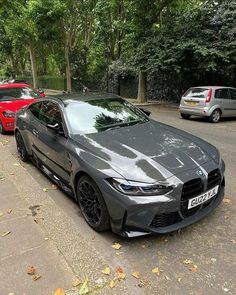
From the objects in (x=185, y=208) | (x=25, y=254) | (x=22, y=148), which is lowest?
(x=25, y=254)

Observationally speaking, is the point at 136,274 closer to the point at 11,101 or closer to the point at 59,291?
the point at 59,291

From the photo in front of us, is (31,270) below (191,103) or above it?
below

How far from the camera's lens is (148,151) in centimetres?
371

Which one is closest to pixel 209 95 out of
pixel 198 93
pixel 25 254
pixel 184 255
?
pixel 198 93

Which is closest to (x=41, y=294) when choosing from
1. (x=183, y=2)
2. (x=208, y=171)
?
(x=208, y=171)

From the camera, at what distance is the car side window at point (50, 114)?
15.7ft

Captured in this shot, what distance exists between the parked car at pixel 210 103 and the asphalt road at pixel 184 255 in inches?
323

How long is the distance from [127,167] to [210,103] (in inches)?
378

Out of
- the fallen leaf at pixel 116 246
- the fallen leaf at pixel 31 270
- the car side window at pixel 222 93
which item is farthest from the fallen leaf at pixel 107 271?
the car side window at pixel 222 93

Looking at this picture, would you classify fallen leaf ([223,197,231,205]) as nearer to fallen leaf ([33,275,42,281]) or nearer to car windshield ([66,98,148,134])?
car windshield ([66,98,148,134])

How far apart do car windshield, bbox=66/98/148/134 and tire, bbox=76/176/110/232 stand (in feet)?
2.98

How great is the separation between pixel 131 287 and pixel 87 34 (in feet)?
96.1

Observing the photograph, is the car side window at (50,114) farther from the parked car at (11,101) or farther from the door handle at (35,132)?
the parked car at (11,101)

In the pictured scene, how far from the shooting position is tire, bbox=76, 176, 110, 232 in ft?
11.3
